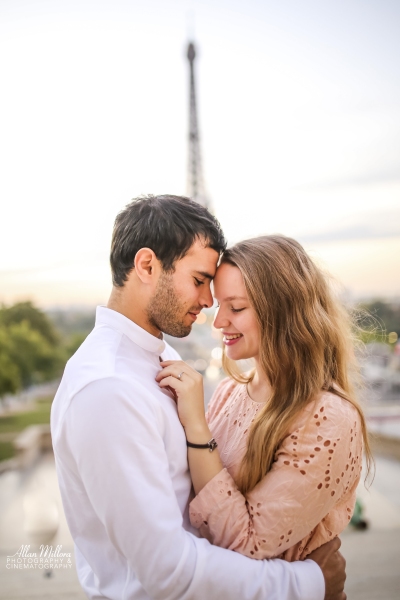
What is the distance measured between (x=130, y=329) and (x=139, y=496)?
0.50 meters

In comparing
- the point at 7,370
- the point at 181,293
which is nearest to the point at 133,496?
the point at 181,293

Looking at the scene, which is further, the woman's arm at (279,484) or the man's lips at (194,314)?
the man's lips at (194,314)

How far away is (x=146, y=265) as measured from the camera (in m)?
1.66

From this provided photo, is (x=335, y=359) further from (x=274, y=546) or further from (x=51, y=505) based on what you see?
(x=51, y=505)

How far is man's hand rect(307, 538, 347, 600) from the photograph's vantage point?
1619 mm

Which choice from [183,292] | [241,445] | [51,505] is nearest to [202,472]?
[241,445]

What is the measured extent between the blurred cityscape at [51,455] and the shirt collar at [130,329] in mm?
230

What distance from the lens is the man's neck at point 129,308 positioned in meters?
1.69

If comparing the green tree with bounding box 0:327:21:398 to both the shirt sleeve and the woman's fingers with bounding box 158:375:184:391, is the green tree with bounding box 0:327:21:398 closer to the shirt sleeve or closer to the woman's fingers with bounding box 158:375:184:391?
the woman's fingers with bounding box 158:375:184:391

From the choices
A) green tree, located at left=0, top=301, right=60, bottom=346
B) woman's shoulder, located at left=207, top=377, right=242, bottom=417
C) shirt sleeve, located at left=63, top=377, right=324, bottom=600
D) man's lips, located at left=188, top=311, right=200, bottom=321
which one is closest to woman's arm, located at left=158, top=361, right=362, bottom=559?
shirt sleeve, located at left=63, top=377, right=324, bottom=600

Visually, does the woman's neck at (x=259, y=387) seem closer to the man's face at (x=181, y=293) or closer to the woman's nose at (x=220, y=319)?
the woman's nose at (x=220, y=319)

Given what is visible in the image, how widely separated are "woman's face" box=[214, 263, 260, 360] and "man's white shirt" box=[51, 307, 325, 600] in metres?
0.35

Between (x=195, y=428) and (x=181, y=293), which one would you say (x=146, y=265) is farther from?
(x=195, y=428)

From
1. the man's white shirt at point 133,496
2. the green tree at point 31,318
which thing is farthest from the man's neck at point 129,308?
the green tree at point 31,318
